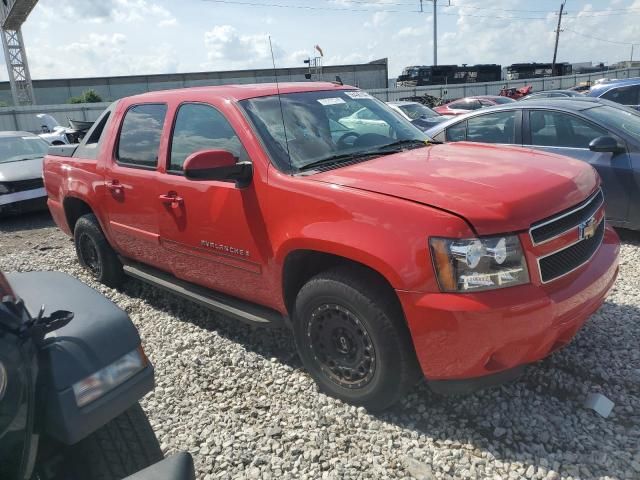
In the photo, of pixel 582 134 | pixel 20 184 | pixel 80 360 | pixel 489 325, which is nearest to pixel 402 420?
pixel 489 325

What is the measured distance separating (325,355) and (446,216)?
1.17 m

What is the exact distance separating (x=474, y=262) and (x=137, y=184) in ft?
9.07

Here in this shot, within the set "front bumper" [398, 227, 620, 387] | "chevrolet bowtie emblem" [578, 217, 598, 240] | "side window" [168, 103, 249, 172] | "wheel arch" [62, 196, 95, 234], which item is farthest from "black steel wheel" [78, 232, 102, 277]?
"chevrolet bowtie emblem" [578, 217, 598, 240]

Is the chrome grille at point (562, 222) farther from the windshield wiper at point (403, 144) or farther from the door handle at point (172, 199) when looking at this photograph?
the door handle at point (172, 199)

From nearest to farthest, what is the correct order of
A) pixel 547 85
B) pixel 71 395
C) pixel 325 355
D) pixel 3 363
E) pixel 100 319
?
pixel 3 363 < pixel 71 395 < pixel 100 319 < pixel 325 355 < pixel 547 85

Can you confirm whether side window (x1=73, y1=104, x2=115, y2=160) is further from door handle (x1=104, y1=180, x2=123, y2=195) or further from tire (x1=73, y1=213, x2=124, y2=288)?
tire (x1=73, y1=213, x2=124, y2=288)

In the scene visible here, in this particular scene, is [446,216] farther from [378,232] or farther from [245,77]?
[245,77]

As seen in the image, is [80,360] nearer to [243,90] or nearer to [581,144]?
[243,90]

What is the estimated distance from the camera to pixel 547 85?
40.0 meters

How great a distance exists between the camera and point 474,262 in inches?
92.3

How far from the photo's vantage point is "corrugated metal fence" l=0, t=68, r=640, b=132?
24.2m

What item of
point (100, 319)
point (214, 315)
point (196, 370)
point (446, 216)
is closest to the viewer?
point (100, 319)

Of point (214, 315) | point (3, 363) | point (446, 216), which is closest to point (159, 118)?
point (214, 315)

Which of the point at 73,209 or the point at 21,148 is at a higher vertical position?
the point at 21,148
